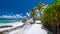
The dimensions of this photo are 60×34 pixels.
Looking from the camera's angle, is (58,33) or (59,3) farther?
(58,33)

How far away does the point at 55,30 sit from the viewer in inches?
619

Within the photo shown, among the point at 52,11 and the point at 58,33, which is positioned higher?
the point at 52,11

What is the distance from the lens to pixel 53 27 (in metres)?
16.1

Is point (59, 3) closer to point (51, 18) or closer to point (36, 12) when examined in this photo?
point (51, 18)

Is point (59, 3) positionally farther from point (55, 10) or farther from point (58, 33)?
point (58, 33)

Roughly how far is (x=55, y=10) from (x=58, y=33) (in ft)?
6.60

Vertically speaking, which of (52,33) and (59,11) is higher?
(59,11)

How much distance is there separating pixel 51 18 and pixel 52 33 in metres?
1.30

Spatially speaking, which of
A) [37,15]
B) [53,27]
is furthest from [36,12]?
[53,27]

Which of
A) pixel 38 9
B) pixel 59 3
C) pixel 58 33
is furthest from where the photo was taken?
pixel 38 9

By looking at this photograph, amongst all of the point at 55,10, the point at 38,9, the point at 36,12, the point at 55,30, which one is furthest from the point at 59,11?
the point at 38,9

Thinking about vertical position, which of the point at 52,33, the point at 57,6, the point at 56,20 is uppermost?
the point at 57,6

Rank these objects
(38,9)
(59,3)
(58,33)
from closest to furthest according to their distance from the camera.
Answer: (59,3)
(58,33)
(38,9)

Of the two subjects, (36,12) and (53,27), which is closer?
(53,27)
